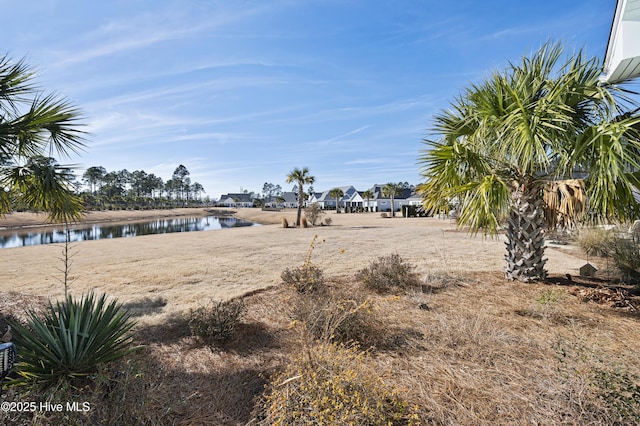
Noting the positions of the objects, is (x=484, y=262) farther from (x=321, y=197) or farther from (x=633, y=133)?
(x=321, y=197)

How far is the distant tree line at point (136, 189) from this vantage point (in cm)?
6844

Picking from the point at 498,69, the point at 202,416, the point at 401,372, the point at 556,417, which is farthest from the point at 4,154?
the point at 498,69

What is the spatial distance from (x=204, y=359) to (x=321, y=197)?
8694cm

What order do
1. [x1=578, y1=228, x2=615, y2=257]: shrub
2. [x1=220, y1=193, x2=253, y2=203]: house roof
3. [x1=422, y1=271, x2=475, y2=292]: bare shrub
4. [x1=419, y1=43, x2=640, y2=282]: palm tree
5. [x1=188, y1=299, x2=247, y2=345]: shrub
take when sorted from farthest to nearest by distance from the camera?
[x1=220, y1=193, x2=253, y2=203]: house roof
[x1=578, y1=228, x2=615, y2=257]: shrub
[x1=422, y1=271, x2=475, y2=292]: bare shrub
[x1=419, y1=43, x2=640, y2=282]: palm tree
[x1=188, y1=299, x2=247, y2=345]: shrub

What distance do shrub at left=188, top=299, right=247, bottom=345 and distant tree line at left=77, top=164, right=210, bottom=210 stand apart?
65867mm

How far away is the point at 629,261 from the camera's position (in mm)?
6410

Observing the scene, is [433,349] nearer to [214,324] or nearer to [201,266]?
[214,324]

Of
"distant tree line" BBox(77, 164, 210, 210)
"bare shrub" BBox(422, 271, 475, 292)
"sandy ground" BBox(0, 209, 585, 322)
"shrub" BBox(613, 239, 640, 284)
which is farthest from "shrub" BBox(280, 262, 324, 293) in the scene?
"distant tree line" BBox(77, 164, 210, 210)

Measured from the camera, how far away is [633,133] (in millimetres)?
4754

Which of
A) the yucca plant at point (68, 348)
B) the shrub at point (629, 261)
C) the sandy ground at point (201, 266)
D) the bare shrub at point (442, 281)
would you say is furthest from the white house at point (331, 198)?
the yucca plant at point (68, 348)

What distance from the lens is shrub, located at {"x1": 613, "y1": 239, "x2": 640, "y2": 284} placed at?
6312mm

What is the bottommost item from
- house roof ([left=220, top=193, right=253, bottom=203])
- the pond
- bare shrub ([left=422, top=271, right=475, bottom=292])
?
the pond

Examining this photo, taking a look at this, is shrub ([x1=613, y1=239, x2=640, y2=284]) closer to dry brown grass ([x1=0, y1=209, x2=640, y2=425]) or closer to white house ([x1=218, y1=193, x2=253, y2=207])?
dry brown grass ([x1=0, y1=209, x2=640, y2=425])

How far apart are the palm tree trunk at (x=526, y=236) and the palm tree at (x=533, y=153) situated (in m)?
0.02
